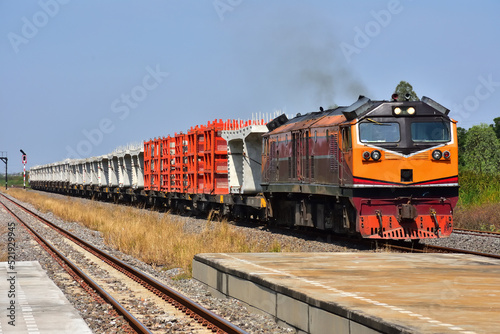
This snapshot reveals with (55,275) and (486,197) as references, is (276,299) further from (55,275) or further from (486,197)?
(486,197)

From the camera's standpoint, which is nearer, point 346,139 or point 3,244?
point 346,139

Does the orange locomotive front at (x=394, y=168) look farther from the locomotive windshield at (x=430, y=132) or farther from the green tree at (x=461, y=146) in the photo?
the green tree at (x=461, y=146)

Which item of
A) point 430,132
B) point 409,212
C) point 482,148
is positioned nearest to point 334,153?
point 430,132

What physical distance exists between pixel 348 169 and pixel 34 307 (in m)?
7.72

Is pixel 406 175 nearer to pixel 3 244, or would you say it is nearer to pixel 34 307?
pixel 34 307

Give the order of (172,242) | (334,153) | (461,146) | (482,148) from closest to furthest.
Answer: (334,153) → (172,242) → (482,148) → (461,146)

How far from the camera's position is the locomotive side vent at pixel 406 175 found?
1505cm

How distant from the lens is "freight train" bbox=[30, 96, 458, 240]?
1495 cm

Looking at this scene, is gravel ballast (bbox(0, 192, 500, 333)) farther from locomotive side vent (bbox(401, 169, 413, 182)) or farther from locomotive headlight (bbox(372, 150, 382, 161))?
locomotive headlight (bbox(372, 150, 382, 161))

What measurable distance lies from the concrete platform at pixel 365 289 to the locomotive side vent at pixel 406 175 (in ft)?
9.78

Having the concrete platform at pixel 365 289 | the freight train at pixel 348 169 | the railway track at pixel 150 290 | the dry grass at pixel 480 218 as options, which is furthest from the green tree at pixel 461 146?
the concrete platform at pixel 365 289

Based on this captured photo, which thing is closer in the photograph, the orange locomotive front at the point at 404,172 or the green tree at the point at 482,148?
the orange locomotive front at the point at 404,172

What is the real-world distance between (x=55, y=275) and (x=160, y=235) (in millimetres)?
4711

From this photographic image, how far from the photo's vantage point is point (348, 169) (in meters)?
15.2
